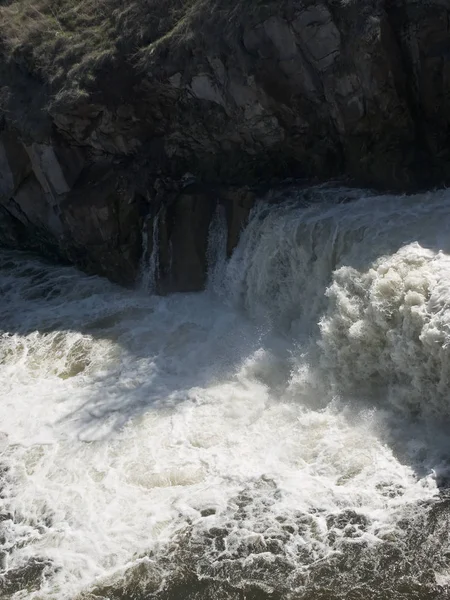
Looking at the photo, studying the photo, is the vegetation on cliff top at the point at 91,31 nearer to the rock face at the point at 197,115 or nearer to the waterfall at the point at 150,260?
the rock face at the point at 197,115

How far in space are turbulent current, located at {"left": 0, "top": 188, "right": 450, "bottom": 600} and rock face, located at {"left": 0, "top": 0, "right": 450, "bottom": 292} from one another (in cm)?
105

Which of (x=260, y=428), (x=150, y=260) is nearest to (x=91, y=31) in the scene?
(x=150, y=260)

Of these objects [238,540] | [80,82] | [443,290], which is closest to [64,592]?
[238,540]

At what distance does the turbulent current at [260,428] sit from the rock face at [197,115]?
1045 mm

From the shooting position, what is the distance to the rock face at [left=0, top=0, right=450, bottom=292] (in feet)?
34.2

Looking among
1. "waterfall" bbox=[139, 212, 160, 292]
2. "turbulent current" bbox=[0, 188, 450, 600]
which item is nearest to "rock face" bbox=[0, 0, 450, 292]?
"waterfall" bbox=[139, 212, 160, 292]

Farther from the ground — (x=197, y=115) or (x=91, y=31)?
(x=91, y=31)

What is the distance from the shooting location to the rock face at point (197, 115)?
34.2 feet

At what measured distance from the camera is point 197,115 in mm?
12586

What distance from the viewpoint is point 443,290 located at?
7.76m

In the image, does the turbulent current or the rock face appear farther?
the rock face

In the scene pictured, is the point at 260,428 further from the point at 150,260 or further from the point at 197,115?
the point at 197,115

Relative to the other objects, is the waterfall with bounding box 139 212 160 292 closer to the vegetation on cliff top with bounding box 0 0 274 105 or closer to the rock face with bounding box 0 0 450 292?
the rock face with bounding box 0 0 450 292

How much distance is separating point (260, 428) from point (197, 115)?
687 cm
